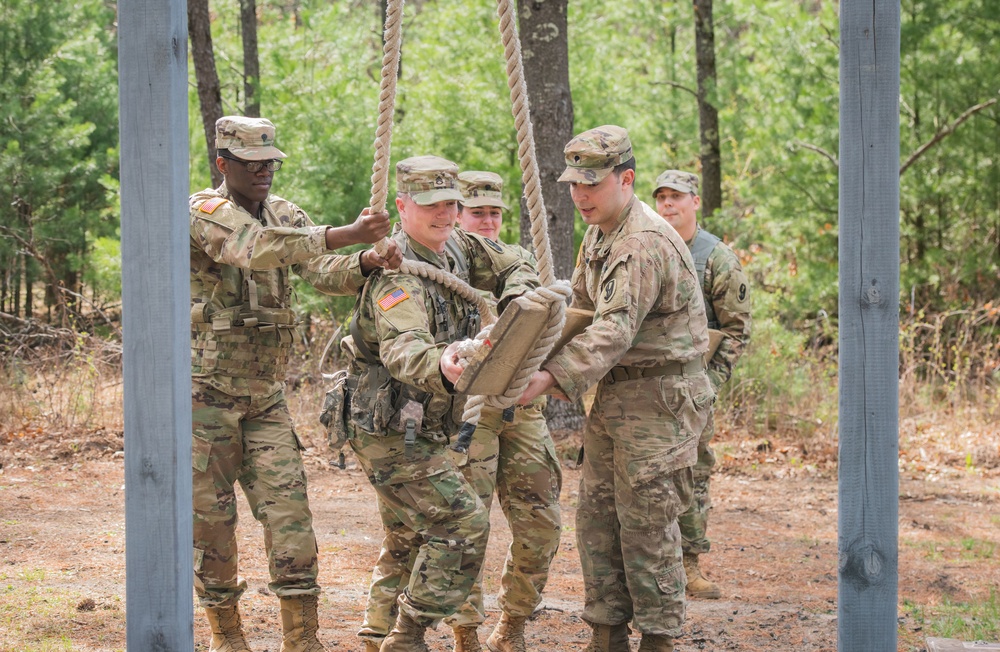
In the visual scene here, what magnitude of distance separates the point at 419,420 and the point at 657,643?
1404 millimetres

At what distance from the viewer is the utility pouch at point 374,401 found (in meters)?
4.07

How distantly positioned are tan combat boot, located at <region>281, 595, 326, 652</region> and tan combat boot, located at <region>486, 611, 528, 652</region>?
0.87m

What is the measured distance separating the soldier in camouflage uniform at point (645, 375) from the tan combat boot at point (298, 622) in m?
1.41

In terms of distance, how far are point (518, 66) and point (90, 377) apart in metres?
7.79

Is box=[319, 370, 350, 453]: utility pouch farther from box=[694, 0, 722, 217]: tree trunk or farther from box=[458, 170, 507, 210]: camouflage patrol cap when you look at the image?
box=[694, 0, 722, 217]: tree trunk

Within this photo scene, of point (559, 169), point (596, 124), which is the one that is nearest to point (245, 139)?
point (559, 169)

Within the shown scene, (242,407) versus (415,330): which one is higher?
(415,330)

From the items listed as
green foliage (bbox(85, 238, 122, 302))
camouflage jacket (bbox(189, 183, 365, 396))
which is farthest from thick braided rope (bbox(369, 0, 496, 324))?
green foliage (bbox(85, 238, 122, 302))

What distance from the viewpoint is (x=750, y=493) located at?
8773 mm

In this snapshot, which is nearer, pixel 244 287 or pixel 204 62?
pixel 244 287

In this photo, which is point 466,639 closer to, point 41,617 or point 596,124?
point 41,617

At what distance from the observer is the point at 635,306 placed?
13.2ft

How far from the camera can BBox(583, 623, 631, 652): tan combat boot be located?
455 cm

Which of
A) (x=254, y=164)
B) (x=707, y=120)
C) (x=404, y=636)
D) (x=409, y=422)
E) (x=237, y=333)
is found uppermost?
(x=707, y=120)
